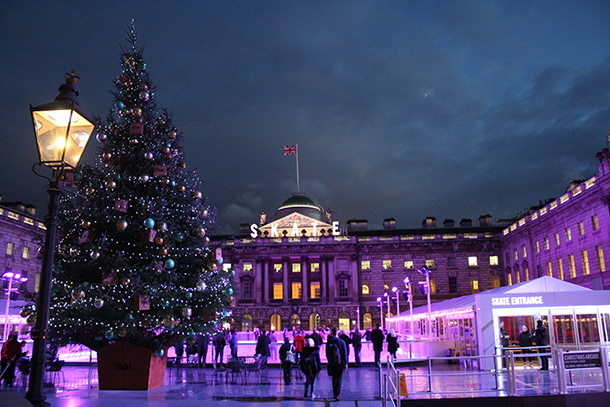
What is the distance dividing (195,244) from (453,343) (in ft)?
62.6

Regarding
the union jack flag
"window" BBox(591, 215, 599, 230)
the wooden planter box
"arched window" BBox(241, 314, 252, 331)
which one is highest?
the union jack flag

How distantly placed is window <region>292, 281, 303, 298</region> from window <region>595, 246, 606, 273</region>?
132ft

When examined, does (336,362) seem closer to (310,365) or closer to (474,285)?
(310,365)

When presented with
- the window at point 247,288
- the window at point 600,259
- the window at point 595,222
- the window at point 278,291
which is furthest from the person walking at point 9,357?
the window at point 278,291

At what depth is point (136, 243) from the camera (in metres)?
12.9

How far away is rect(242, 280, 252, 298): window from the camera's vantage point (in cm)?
7119

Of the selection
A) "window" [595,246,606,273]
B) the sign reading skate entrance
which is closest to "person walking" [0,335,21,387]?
the sign reading skate entrance

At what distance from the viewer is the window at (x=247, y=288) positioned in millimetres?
71188

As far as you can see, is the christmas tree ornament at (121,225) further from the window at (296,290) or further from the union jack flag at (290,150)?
the union jack flag at (290,150)

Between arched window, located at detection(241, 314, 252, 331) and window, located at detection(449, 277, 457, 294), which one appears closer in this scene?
arched window, located at detection(241, 314, 252, 331)

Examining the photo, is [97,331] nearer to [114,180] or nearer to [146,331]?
[146,331]

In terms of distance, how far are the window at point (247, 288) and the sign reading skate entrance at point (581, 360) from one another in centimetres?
6091

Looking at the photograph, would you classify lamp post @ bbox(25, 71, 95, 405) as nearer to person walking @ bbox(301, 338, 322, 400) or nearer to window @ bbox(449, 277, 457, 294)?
person walking @ bbox(301, 338, 322, 400)

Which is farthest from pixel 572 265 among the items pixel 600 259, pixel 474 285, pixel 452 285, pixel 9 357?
pixel 9 357
